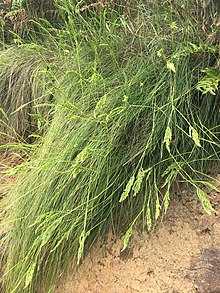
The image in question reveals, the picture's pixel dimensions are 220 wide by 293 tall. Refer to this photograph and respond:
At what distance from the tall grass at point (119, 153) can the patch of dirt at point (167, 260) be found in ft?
0.16

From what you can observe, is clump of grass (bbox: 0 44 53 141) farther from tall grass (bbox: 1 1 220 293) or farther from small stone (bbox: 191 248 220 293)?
small stone (bbox: 191 248 220 293)

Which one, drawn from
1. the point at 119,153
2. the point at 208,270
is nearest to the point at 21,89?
the point at 119,153

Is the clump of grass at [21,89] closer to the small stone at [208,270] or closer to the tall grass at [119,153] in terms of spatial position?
the tall grass at [119,153]

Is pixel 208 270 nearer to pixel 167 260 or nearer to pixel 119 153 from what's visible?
pixel 167 260

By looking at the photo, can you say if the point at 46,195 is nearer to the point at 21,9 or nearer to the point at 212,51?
the point at 212,51

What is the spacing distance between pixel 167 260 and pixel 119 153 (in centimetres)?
41

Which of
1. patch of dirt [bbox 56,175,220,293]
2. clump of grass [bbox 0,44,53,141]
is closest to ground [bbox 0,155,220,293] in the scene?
patch of dirt [bbox 56,175,220,293]

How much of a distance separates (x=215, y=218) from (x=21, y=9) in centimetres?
181

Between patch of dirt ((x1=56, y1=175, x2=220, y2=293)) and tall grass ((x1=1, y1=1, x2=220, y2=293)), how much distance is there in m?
0.05

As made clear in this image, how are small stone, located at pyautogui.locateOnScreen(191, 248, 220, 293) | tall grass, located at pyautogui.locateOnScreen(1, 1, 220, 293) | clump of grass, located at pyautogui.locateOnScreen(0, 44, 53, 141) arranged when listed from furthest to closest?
clump of grass, located at pyautogui.locateOnScreen(0, 44, 53, 141) < tall grass, located at pyautogui.locateOnScreen(1, 1, 220, 293) < small stone, located at pyautogui.locateOnScreen(191, 248, 220, 293)

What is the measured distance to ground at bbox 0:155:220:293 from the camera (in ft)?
4.48

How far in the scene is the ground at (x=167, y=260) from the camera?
4.48 feet

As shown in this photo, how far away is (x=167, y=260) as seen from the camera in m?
1.42

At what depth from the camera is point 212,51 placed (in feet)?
5.28
